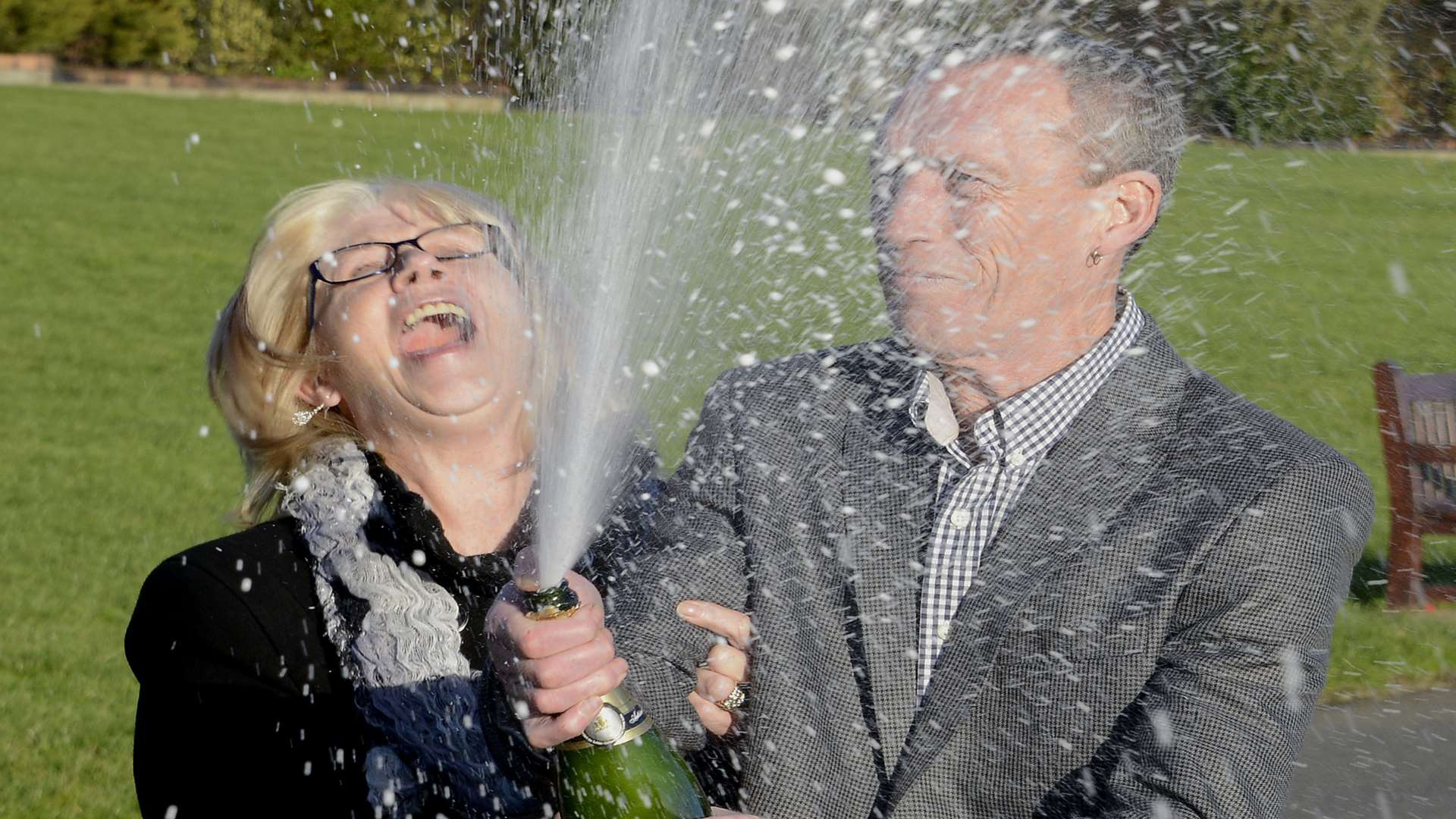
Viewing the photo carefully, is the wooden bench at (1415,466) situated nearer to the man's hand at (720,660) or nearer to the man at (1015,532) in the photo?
the man at (1015,532)

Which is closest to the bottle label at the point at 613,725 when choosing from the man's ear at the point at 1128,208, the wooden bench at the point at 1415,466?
the man's ear at the point at 1128,208

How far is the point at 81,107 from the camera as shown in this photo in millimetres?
28172

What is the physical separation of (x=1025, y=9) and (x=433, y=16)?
1785cm

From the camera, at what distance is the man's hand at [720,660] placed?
267 centimetres

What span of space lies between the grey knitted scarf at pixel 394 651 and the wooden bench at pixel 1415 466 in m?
4.81

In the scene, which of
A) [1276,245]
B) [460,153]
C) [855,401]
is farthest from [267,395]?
[460,153]

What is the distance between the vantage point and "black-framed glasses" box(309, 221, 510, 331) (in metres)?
3.28

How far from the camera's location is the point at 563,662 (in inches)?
82.9

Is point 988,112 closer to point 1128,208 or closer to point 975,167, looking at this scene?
point 975,167

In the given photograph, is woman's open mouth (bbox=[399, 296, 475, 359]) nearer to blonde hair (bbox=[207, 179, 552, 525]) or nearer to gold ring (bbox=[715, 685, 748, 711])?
blonde hair (bbox=[207, 179, 552, 525])

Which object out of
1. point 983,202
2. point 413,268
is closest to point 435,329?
point 413,268

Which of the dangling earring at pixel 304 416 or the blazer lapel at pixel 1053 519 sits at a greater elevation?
the blazer lapel at pixel 1053 519

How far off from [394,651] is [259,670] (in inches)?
10.9

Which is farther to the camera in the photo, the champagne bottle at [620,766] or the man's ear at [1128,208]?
the man's ear at [1128,208]
